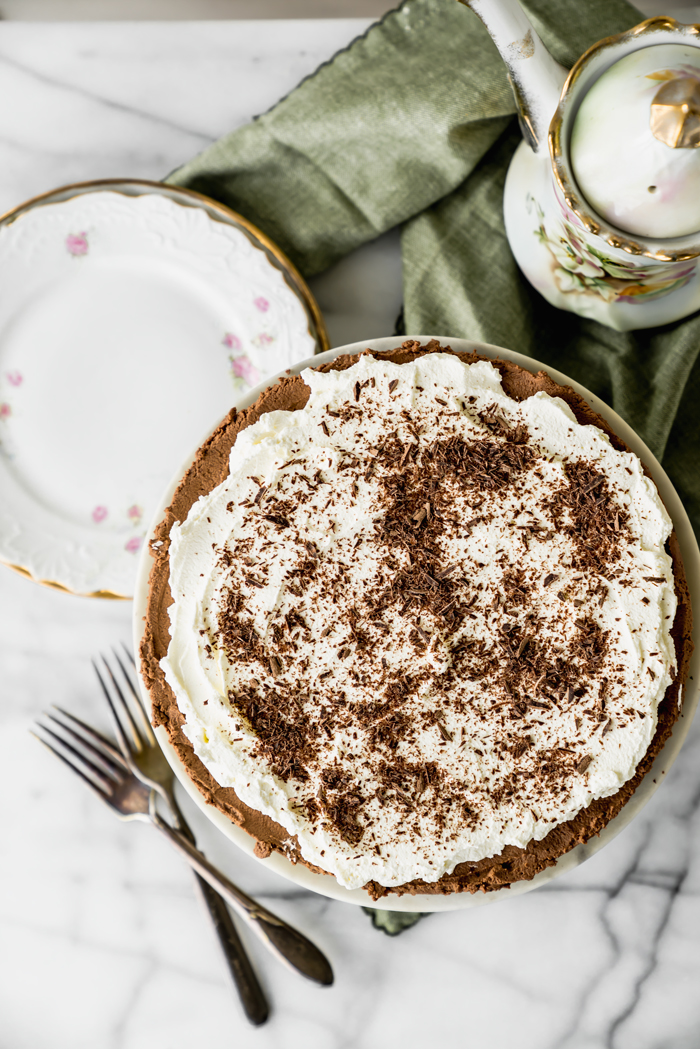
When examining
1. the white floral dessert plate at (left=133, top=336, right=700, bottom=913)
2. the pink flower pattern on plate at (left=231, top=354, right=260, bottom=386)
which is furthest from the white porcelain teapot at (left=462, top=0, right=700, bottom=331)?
the pink flower pattern on plate at (left=231, top=354, right=260, bottom=386)

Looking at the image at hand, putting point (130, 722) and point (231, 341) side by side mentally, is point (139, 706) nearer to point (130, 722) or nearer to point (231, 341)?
point (130, 722)

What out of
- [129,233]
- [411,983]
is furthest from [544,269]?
[411,983]

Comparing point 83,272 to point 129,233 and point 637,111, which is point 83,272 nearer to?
point 129,233

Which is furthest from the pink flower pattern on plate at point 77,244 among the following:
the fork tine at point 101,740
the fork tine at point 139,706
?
the fork tine at point 101,740

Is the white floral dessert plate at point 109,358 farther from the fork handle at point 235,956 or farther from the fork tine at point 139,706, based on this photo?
the fork handle at point 235,956

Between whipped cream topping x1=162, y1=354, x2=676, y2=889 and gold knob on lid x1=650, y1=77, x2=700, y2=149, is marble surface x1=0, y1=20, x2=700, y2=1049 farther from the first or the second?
gold knob on lid x1=650, y1=77, x2=700, y2=149
